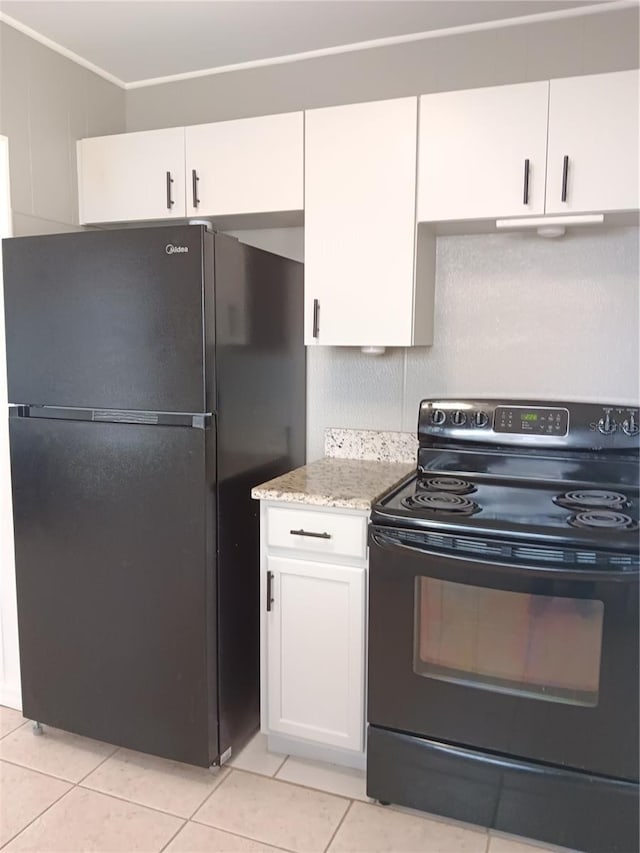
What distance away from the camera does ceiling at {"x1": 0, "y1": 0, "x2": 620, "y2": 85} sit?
7.00ft

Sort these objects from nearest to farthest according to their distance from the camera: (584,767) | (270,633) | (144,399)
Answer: (584,767), (144,399), (270,633)

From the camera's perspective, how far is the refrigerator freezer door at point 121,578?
2.01 m

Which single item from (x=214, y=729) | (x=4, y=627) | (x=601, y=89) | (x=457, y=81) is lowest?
(x=214, y=729)

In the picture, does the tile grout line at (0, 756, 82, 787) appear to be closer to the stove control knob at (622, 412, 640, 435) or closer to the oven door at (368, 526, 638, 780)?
the oven door at (368, 526, 638, 780)

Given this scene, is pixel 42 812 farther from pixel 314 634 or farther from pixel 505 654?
pixel 505 654

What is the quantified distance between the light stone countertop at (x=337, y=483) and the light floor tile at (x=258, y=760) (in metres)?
0.87

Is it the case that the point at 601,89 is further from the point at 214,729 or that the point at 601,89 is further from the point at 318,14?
the point at 214,729

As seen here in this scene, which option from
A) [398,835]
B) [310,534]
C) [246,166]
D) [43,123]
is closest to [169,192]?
[246,166]

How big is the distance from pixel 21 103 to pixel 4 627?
1.84m

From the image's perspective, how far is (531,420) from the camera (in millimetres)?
2225

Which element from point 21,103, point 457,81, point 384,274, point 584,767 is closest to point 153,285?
point 384,274

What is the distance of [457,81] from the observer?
232cm

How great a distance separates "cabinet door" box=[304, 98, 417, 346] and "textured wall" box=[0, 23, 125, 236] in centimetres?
94

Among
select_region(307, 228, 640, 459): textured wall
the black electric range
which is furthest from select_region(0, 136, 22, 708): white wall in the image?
the black electric range
